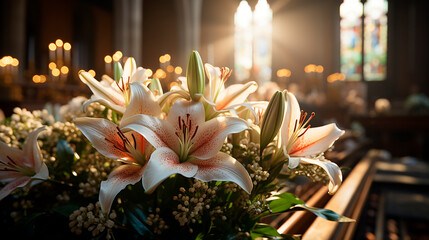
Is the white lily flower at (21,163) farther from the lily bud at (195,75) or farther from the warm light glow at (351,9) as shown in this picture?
the warm light glow at (351,9)

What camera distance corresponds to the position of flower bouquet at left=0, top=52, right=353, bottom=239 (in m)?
0.50

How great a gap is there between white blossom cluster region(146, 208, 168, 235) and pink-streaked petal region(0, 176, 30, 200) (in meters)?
0.20

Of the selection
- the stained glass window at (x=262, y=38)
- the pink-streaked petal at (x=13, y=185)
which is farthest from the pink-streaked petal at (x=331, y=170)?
the stained glass window at (x=262, y=38)

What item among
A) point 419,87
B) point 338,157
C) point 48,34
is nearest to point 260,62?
point 419,87

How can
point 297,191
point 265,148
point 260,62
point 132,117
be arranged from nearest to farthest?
point 132,117
point 265,148
point 297,191
point 260,62

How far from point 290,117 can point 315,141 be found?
6 cm

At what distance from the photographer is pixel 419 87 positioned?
39.9ft

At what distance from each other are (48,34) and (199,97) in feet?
40.7

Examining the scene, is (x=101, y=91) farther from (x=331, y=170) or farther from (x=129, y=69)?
(x=331, y=170)

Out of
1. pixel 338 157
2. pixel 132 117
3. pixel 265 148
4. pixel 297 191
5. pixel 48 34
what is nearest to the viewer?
pixel 132 117

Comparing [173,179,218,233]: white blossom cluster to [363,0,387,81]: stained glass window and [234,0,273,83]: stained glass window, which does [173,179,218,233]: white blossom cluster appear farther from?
[363,0,387,81]: stained glass window

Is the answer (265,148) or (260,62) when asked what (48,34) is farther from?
(265,148)

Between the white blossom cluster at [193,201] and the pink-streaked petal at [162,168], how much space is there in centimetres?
3

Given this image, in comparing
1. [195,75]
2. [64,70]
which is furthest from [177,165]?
[64,70]
